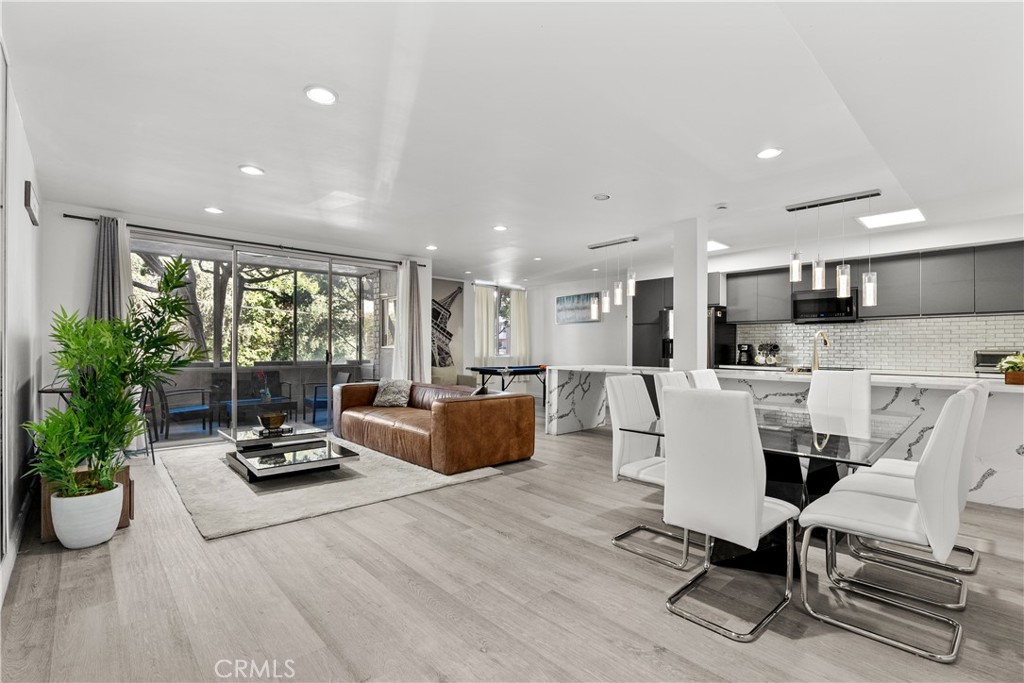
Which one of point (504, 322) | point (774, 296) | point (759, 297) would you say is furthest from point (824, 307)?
point (504, 322)

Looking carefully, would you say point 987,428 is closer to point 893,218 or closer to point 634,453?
point 893,218

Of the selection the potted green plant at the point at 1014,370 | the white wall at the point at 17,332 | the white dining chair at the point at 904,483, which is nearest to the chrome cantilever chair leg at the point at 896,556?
the white dining chair at the point at 904,483

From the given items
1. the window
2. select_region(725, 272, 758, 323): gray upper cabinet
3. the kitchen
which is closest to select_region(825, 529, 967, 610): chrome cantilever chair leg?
the kitchen

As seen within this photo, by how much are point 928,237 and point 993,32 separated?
4.43 metres

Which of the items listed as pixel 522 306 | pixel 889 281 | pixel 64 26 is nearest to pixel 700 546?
pixel 64 26

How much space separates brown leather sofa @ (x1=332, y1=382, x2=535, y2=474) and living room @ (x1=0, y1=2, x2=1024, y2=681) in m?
0.04

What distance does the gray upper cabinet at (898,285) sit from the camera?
5.53 metres

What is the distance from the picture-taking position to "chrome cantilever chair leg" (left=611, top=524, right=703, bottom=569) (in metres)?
2.54

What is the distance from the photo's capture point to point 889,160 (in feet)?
10.6

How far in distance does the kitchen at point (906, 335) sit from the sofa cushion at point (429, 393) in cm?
290

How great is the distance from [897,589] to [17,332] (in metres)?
5.02

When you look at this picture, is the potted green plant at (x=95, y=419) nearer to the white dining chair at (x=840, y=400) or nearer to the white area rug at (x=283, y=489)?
the white area rug at (x=283, y=489)

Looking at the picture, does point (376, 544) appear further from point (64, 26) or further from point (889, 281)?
point (889, 281)

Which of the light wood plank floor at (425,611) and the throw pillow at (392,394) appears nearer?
the light wood plank floor at (425,611)
